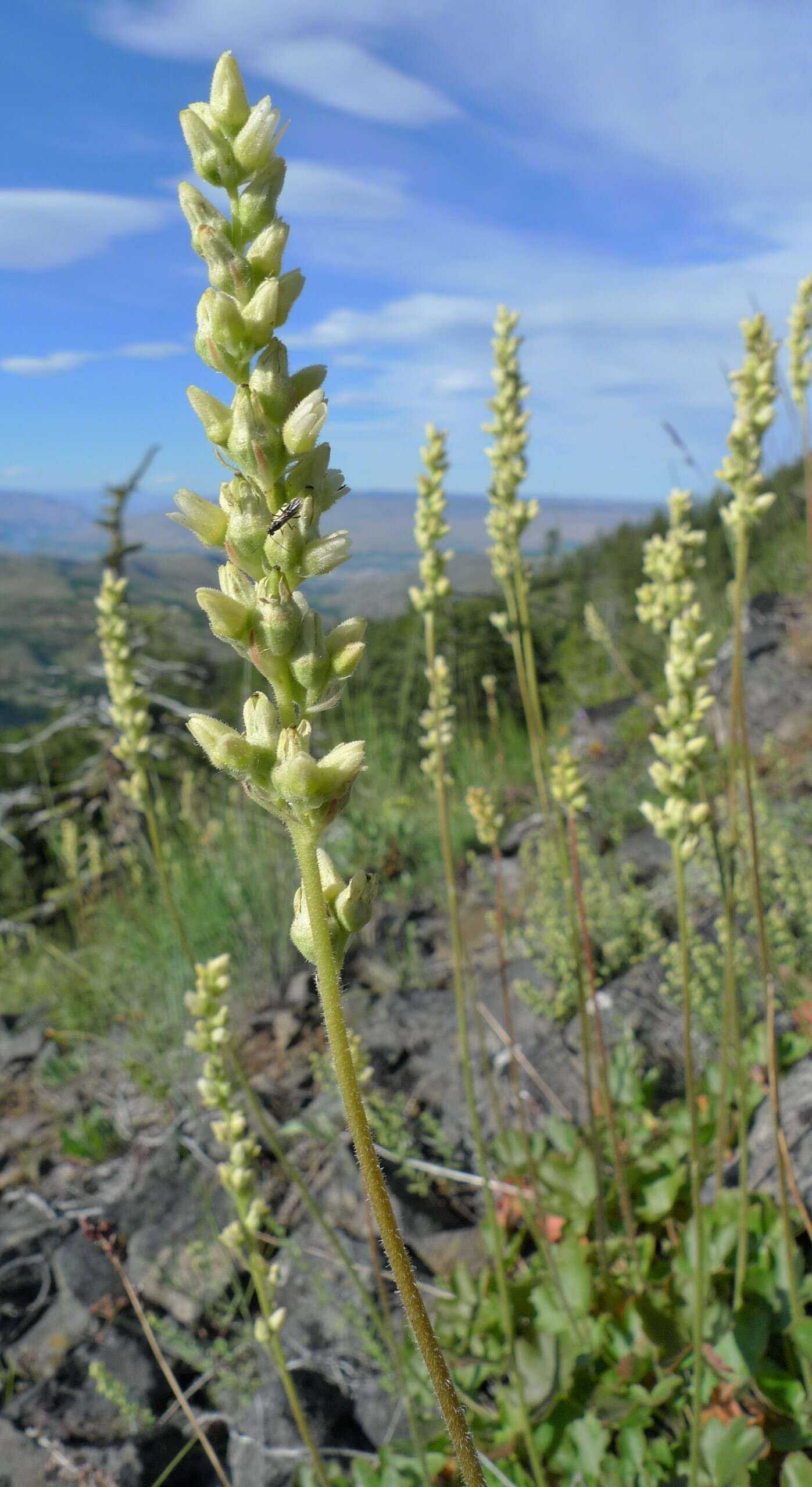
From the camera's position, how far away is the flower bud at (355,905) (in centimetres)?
119

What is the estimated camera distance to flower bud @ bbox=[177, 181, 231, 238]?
48.0 inches

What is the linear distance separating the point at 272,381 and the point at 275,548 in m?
0.21

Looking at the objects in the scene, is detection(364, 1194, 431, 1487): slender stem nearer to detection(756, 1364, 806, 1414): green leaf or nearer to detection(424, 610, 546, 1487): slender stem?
detection(424, 610, 546, 1487): slender stem

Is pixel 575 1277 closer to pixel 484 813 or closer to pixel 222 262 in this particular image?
pixel 484 813

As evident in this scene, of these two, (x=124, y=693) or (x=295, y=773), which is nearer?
(x=295, y=773)

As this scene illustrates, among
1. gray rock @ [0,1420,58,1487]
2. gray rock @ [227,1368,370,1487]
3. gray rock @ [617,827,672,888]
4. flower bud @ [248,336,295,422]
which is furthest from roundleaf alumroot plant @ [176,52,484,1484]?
gray rock @ [617,827,672,888]

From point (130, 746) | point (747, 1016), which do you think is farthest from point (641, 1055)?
point (130, 746)

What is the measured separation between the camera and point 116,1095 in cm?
529

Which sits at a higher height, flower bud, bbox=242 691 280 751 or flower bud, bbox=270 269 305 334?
flower bud, bbox=270 269 305 334

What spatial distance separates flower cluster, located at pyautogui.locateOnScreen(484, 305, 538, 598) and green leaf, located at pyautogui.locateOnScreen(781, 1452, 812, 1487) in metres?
2.73

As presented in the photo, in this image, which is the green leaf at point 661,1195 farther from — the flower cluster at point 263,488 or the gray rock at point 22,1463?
the flower cluster at point 263,488

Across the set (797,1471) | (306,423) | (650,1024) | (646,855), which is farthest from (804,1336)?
(646,855)

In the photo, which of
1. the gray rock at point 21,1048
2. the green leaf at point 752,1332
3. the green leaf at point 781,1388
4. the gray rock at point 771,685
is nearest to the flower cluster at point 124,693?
the green leaf at point 752,1332

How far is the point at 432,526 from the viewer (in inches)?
127
